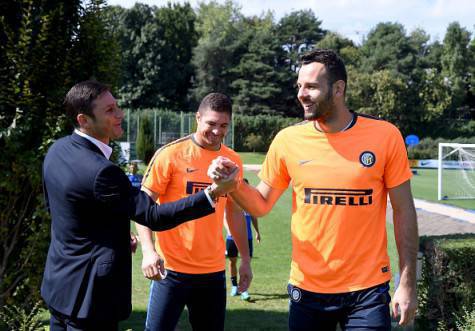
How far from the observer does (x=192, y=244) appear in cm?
438

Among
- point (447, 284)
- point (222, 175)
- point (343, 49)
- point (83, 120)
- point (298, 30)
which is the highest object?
point (298, 30)

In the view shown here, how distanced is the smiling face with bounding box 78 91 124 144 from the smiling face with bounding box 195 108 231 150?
47.9 inches

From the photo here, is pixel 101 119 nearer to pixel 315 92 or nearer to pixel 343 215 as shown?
pixel 315 92

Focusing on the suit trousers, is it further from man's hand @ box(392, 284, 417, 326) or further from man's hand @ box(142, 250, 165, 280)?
man's hand @ box(392, 284, 417, 326)

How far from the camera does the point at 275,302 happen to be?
8.67 m

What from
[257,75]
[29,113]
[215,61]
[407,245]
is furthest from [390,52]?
[407,245]

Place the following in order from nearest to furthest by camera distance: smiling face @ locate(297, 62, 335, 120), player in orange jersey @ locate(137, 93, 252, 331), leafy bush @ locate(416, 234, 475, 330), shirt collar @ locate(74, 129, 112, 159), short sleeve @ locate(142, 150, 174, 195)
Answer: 1. shirt collar @ locate(74, 129, 112, 159)
2. smiling face @ locate(297, 62, 335, 120)
3. player in orange jersey @ locate(137, 93, 252, 331)
4. short sleeve @ locate(142, 150, 174, 195)
5. leafy bush @ locate(416, 234, 475, 330)

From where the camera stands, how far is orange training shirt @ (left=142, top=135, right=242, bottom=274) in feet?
14.3

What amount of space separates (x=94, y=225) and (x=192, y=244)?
4.44ft

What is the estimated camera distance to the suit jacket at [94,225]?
3.07 meters

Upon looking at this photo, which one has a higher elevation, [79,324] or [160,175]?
[160,175]

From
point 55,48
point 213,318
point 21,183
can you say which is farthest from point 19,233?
point 213,318

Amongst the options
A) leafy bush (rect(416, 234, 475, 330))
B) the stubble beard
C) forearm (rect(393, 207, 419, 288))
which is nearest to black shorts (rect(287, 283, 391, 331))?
forearm (rect(393, 207, 419, 288))

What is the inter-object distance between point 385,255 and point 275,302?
5.43 m
